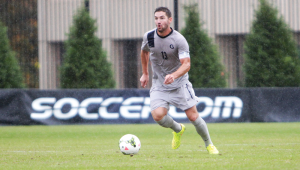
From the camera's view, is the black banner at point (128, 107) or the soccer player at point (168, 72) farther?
the black banner at point (128, 107)

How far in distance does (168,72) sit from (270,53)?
10.1 m

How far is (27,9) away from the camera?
2897cm

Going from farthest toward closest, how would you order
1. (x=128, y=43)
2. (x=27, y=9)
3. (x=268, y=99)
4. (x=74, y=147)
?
(x=27, y=9) < (x=128, y=43) < (x=268, y=99) < (x=74, y=147)

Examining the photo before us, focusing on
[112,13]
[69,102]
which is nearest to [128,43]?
[112,13]

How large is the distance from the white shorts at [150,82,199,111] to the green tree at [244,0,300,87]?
966 cm

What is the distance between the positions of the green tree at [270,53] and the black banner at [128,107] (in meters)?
2.08

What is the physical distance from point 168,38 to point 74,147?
2828 mm

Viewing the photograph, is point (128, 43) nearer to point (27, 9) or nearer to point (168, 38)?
point (27, 9)

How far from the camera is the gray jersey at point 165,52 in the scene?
6.98 metres

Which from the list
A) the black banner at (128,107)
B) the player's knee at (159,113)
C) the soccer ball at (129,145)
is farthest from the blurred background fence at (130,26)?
the soccer ball at (129,145)

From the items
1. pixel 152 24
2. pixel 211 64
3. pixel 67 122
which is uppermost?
pixel 152 24

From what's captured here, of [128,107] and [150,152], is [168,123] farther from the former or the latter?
[128,107]

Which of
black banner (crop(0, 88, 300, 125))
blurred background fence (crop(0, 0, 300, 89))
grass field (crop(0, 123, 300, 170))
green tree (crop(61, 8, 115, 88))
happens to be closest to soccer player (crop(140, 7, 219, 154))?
grass field (crop(0, 123, 300, 170))

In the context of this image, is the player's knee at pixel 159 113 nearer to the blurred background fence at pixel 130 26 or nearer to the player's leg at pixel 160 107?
the player's leg at pixel 160 107
